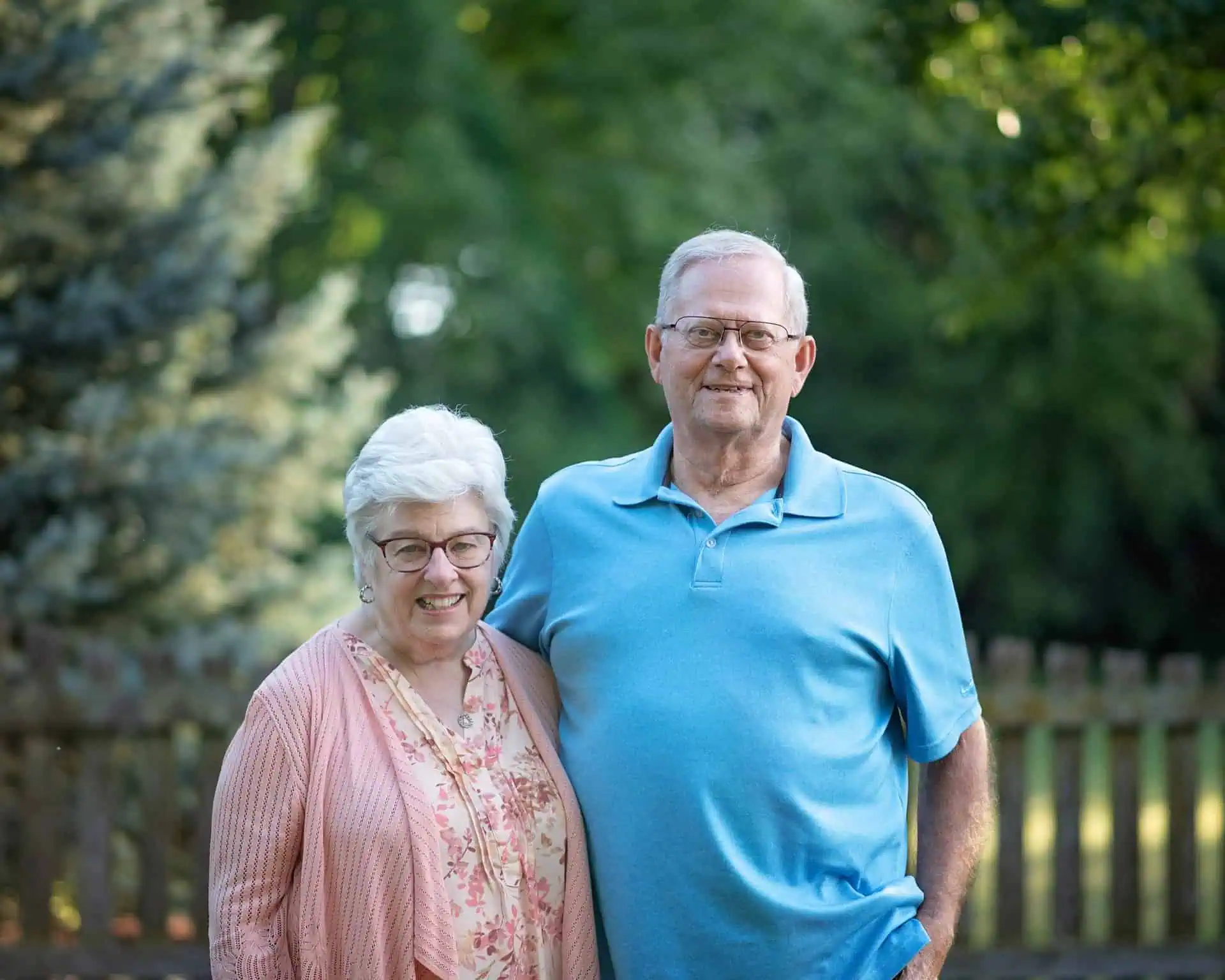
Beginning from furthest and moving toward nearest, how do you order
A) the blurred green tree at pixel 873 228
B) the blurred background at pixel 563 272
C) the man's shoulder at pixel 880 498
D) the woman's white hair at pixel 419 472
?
the blurred background at pixel 563 272
the blurred green tree at pixel 873 228
the man's shoulder at pixel 880 498
the woman's white hair at pixel 419 472

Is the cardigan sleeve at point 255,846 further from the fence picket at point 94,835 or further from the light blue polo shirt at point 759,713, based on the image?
the fence picket at point 94,835

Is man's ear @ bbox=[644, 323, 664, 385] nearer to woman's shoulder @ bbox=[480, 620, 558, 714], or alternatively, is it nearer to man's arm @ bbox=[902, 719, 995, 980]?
woman's shoulder @ bbox=[480, 620, 558, 714]

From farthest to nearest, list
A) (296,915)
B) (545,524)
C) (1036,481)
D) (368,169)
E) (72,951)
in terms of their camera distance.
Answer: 1. (1036,481)
2. (368,169)
3. (72,951)
4. (545,524)
5. (296,915)

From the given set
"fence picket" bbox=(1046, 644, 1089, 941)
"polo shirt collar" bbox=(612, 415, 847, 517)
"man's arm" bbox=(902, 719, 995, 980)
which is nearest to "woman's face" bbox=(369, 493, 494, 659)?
"polo shirt collar" bbox=(612, 415, 847, 517)

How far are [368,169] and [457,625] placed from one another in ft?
33.5

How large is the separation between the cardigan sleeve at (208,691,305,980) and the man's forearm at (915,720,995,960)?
4.13 ft

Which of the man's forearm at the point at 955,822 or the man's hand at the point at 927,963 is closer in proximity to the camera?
the man's hand at the point at 927,963

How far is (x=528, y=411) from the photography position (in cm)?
1375

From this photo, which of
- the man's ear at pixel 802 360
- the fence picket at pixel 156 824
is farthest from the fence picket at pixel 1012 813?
the fence picket at pixel 156 824

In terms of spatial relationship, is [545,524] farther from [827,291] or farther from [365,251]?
[827,291]

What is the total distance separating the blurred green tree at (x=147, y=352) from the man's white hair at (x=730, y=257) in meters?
4.07

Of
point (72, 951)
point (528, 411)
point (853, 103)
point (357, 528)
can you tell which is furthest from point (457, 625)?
point (853, 103)

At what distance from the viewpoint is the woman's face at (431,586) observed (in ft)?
8.96

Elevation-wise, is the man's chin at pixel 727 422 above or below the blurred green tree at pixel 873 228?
below
